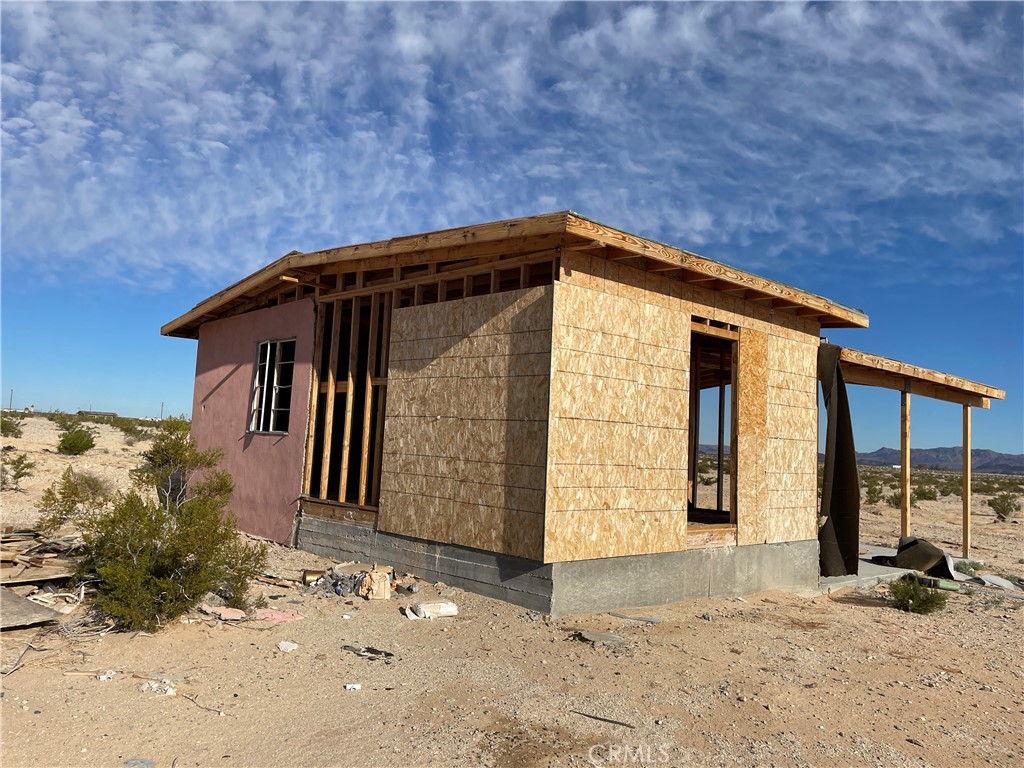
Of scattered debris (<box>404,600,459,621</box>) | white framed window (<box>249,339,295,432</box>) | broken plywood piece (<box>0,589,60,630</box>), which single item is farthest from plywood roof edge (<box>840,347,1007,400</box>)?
broken plywood piece (<box>0,589,60,630</box>)

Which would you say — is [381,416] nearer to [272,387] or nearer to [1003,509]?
[272,387]

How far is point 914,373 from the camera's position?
13219 millimetres

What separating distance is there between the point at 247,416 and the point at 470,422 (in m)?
6.04

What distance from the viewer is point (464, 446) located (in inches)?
329

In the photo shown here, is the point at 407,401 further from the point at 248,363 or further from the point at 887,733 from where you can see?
the point at 887,733

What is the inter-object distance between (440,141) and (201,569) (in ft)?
31.1

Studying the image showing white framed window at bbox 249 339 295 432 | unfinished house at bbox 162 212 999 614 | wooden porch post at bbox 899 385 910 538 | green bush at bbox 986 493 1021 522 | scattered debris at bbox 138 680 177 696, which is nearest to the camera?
scattered debris at bbox 138 680 177 696

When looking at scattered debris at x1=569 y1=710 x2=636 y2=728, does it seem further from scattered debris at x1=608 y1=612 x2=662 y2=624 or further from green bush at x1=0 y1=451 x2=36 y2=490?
green bush at x1=0 y1=451 x2=36 y2=490

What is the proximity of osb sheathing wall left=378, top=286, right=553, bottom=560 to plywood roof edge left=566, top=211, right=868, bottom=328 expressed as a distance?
844 millimetres

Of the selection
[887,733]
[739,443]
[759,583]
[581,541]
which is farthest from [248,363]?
[887,733]

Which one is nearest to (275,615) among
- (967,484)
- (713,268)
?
(713,268)

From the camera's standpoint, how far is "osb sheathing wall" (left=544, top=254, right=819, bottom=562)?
297 inches

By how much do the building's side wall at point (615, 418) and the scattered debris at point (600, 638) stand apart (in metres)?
0.88

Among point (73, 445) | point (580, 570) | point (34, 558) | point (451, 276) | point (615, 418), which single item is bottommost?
point (34, 558)
